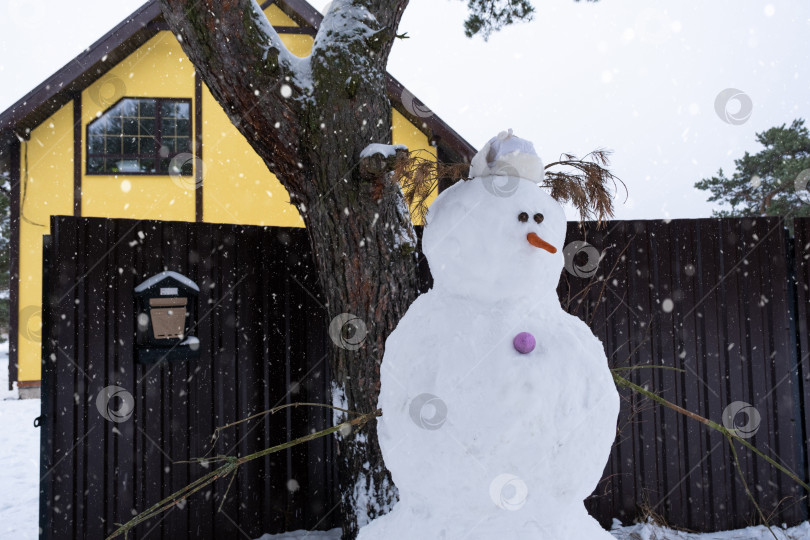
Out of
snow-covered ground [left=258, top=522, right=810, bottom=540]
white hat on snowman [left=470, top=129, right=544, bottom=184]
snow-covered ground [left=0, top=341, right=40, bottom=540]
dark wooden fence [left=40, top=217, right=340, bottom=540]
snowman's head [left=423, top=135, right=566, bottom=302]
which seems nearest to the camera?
snowman's head [left=423, top=135, right=566, bottom=302]

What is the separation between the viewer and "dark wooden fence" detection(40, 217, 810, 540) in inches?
142

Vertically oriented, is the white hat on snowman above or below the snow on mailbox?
above

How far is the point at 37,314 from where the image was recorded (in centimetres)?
822

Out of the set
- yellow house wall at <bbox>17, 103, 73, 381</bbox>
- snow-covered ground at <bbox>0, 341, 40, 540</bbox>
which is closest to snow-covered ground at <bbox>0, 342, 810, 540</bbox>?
snow-covered ground at <bbox>0, 341, 40, 540</bbox>

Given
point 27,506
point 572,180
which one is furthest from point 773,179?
point 27,506

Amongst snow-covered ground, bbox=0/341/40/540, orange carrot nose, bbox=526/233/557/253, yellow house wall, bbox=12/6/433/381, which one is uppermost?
yellow house wall, bbox=12/6/433/381

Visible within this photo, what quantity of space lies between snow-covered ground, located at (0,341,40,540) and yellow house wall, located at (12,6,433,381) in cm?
73

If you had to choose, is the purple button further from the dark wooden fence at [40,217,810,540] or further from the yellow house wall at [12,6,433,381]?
the yellow house wall at [12,6,433,381]

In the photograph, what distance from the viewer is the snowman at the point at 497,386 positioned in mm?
1815

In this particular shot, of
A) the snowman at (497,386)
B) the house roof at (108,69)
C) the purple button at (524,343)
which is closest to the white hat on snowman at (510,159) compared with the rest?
the snowman at (497,386)

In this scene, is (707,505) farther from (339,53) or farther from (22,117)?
(22,117)

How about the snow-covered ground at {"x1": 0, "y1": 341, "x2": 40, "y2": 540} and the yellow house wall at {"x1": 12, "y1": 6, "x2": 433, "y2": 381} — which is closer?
the snow-covered ground at {"x1": 0, "y1": 341, "x2": 40, "y2": 540}

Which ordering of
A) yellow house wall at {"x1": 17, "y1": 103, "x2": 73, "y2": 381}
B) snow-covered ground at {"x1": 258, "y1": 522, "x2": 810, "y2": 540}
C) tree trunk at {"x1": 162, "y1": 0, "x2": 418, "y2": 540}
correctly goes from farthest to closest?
yellow house wall at {"x1": 17, "y1": 103, "x2": 73, "y2": 381} < snow-covered ground at {"x1": 258, "y1": 522, "x2": 810, "y2": 540} < tree trunk at {"x1": 162, "y1": 0, "x2": 418, "y2": 540}

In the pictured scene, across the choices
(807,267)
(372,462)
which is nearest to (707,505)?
(807,267)
